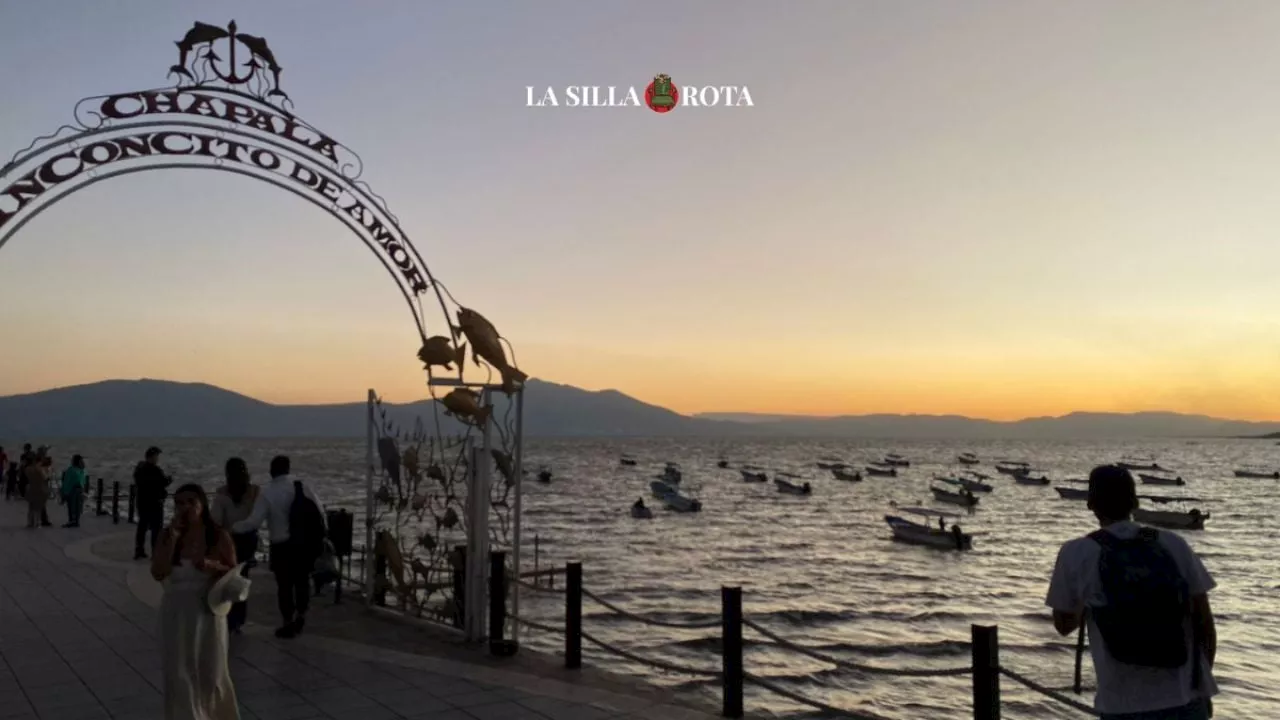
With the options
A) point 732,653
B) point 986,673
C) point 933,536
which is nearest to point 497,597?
point 732,653

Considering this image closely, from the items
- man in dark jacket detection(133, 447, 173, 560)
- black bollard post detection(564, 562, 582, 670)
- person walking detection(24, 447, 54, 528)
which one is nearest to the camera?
black bollard post detection(564, 562, 582, 670)

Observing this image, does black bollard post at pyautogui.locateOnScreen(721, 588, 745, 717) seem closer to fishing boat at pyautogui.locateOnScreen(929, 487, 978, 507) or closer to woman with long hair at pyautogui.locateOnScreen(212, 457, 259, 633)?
woman with long hair at pyautogui.locateOnScreen(212, 457, 259, 633)

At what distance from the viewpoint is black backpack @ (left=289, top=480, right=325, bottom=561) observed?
8.46 metres

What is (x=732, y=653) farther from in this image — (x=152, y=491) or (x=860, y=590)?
(x=860, y=590)

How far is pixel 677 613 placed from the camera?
20.2 meters

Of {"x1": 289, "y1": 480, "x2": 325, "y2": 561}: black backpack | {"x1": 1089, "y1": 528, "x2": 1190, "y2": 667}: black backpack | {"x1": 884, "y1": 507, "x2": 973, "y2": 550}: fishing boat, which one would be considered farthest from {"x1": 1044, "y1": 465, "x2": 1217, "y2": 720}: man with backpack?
{"x1": 884, "y1": 507, "x2": 973, "y2": 550}: fishing boat

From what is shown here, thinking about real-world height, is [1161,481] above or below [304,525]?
below

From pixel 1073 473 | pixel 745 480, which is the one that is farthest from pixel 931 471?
pixel 745 480

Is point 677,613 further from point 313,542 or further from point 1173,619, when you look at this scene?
point 1173,619

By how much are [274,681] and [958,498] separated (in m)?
57.7

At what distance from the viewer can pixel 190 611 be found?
5.32 m

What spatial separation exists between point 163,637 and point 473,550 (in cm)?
344

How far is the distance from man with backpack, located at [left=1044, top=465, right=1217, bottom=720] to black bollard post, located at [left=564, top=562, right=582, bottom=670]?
4700 millimetres

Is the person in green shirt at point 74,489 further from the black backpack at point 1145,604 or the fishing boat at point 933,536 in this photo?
the fishing boat at point 933,536
